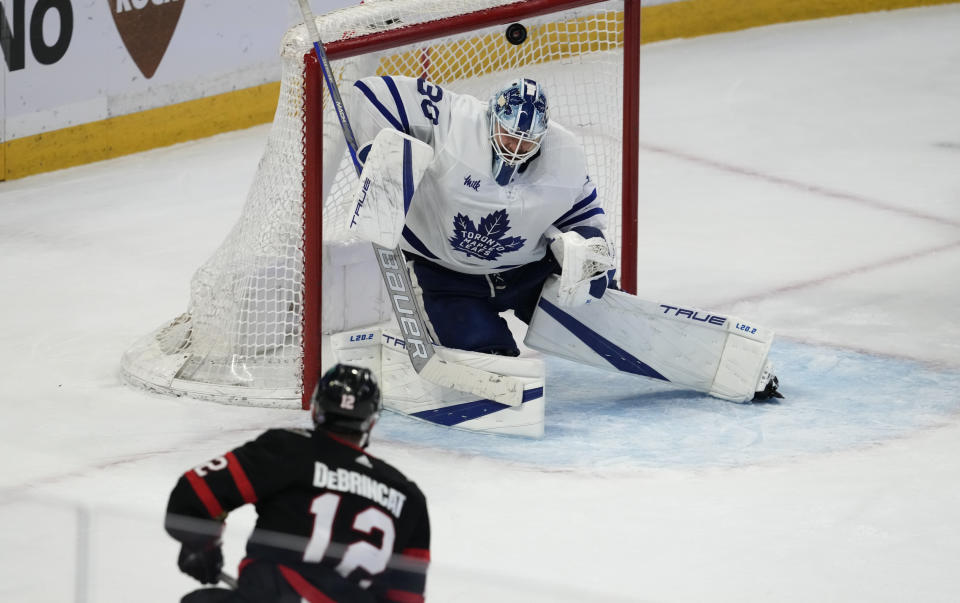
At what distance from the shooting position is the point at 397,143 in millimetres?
3605

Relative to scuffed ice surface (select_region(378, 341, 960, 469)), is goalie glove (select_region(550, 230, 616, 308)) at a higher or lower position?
higher

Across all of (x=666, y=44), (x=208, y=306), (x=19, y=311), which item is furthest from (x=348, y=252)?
(x=666, y=44)

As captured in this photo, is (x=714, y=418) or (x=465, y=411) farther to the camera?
(x=714, y=418)

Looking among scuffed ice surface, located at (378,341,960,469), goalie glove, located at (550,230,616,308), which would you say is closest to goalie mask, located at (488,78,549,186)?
goalie glove, located at (550,230,616,308)

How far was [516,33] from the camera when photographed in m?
4.22

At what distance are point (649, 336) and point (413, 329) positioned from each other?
678 mm

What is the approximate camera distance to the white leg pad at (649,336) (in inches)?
161

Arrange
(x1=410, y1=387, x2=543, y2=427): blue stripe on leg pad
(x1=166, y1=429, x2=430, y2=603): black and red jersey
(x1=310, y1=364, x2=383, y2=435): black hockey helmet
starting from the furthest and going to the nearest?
(x1=410, y1=387, x2=543, y2=427): blue stripe on leg pad
(x1=310, y1=364, x2=383, y2=435): black hockey helmet
(x1=166, y1=429, x2=430, y2=603): black and red jersey

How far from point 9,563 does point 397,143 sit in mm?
1543

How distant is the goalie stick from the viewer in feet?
12.3

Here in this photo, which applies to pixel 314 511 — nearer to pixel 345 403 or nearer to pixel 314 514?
pixel 314 514

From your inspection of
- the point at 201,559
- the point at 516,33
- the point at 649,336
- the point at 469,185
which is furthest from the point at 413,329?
the point at 201,559

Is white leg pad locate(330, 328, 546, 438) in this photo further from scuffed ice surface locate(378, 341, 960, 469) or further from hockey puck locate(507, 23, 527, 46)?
hockey puck locate(507, 23, 527, 46)

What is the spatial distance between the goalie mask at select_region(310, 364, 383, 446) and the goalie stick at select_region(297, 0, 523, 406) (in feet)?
5.31
